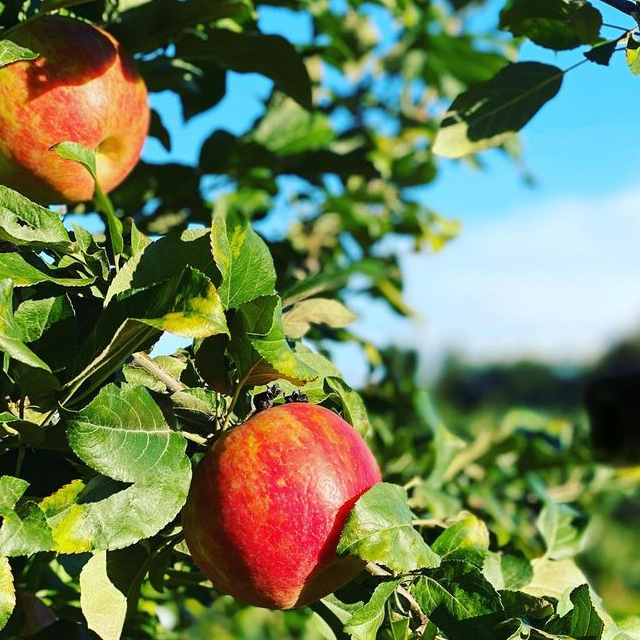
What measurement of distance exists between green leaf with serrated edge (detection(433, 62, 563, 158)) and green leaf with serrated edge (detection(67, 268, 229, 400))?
46cm

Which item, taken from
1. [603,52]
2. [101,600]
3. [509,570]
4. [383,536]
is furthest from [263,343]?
[603,52]

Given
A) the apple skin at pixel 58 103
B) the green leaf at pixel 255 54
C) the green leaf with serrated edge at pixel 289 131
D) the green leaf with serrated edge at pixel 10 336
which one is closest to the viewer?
the green leaf with serrated edge at pixel 10 336

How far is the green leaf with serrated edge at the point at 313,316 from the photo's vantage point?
Answer: 3.24 ft

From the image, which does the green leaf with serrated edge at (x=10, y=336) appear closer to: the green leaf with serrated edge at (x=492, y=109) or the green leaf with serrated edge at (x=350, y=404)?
the green leaf with serrated edge at (x=350, y=404)

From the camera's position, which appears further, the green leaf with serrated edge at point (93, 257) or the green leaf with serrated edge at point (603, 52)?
the green leaf with serrated edge at point (603, 52)

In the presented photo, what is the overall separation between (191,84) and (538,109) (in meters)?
0.53

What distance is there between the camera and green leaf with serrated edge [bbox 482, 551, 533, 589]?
2.88ft

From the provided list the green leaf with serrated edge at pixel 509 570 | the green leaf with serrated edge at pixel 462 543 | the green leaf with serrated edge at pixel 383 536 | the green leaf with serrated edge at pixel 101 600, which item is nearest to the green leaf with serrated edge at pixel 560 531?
the green leaf with serrated edge at pixel 509 570

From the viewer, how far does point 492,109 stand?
101cm

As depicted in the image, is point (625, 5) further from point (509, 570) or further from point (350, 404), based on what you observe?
point (509, 570)

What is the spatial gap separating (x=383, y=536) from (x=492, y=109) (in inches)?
21.8

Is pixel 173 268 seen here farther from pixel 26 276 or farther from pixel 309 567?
pixel 309 567

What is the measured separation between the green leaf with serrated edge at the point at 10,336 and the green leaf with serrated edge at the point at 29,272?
4 centimetres

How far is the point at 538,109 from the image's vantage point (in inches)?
39.7
